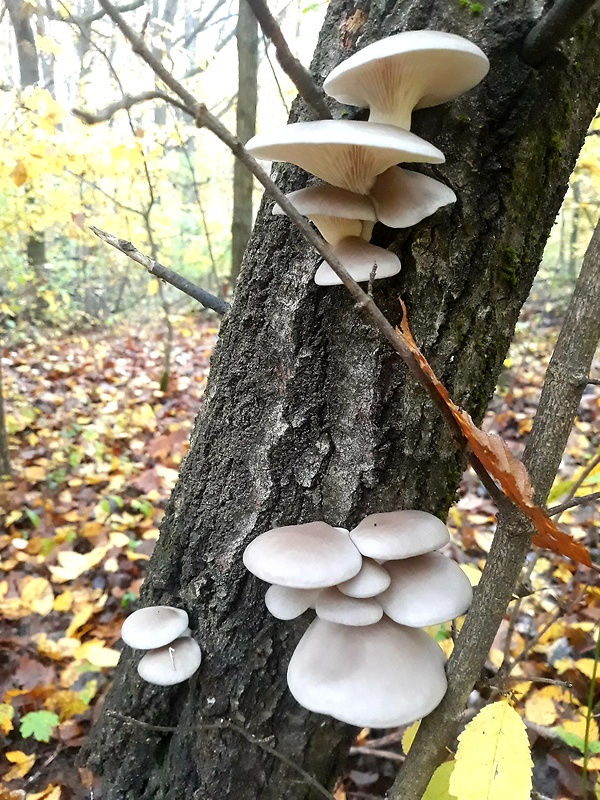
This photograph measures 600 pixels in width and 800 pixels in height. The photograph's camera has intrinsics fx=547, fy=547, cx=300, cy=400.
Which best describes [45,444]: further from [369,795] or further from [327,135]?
[327,135]

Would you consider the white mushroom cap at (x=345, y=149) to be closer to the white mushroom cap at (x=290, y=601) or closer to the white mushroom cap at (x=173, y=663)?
the white mushroom cap at (x=290, y=601)

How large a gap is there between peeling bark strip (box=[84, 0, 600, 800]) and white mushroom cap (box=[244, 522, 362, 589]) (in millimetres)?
227

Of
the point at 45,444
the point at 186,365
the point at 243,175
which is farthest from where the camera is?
the point at 186,365

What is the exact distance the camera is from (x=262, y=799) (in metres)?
1.59

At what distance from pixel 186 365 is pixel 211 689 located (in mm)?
6365

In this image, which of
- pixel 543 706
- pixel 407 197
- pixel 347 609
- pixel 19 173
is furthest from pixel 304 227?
pixel 19 173

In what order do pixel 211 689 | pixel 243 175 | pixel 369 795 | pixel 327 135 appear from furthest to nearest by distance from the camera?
pixel 243 175 → pixel 369 795 → pixel 211 689 → pixel 327 135

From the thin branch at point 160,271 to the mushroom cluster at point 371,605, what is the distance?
70 cm

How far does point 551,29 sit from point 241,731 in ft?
5.81

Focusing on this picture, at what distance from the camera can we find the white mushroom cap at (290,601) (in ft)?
4.10

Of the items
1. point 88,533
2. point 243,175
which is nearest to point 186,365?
point 243,175

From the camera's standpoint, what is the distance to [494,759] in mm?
1034

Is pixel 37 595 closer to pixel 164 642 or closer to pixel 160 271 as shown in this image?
pixel 164 642

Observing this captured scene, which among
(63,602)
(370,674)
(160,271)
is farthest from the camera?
(63,602)
